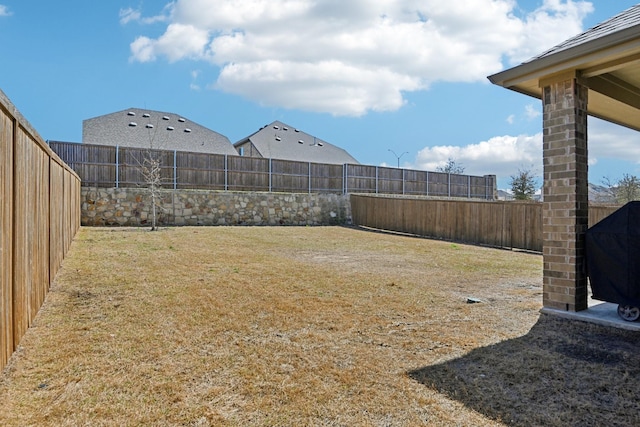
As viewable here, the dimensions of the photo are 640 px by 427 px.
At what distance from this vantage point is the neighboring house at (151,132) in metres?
22.0

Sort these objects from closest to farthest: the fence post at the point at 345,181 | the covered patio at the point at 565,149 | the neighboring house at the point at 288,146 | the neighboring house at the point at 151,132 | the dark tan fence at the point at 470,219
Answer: the covered patio at the point at 565,149
the dark tan fence at the point at 470,219
the fence post at the point at 345,181
the neighboring house at the point at 151,132
the neighboring house at the point at 288,146

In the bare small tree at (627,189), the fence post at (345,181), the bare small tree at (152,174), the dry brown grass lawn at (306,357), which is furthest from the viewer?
the fence post at (345,181)

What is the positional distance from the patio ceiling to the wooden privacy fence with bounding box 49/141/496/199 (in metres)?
15.3

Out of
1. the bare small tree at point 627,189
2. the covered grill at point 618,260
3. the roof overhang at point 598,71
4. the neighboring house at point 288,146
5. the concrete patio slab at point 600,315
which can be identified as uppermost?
the neighboring house at point 288,146

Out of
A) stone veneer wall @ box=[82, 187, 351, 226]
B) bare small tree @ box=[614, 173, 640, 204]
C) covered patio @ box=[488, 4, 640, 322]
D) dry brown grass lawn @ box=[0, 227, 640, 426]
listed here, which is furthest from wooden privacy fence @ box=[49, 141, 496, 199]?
covered patio @ box=[488, 4, 640, 322]

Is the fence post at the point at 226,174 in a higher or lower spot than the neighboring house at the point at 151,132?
lower

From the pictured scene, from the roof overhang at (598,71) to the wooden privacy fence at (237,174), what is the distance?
15222mm

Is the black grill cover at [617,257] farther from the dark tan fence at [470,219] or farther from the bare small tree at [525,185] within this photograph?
the bare small tree at [525,185]

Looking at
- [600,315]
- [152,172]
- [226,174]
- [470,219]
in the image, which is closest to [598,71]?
[600,315]

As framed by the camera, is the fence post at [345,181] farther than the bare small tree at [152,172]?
Yes

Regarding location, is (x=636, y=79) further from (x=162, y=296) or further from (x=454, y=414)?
(x=162, y=296)

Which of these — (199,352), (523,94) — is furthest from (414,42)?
(199,352)

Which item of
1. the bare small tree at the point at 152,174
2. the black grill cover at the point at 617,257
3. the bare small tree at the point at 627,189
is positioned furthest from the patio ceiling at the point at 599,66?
the bare small tree at the point at 627,189

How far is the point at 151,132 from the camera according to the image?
23.4 meters
